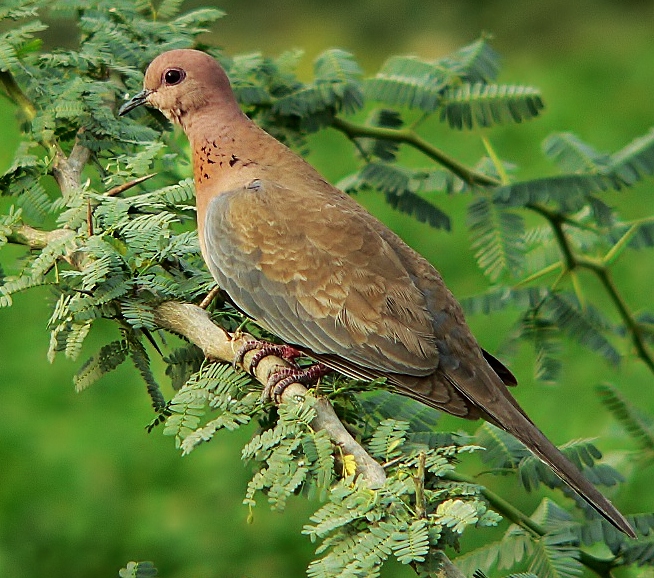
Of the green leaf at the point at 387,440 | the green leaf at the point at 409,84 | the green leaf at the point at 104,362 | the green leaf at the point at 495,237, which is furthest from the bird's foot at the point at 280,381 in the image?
the green leaf at the point at 409,84

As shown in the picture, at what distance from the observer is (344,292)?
104 inches

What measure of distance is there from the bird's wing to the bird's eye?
0.50 meters

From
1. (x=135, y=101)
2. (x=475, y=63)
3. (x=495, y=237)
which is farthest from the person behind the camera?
(x=475, y=63)

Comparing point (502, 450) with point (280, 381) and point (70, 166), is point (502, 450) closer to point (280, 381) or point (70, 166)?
point (280, 381)

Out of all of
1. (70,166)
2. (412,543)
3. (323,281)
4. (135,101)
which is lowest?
(412,543)

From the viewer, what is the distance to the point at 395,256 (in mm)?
2729

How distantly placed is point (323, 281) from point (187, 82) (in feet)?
2.61

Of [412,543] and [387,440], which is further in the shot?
[387,440]

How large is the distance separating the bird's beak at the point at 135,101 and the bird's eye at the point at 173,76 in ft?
0.19

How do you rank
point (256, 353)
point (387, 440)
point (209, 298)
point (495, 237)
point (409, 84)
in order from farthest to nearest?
point (409, 84), point (495, 237), point (209, 298), point (256, 353), point (387, 440)

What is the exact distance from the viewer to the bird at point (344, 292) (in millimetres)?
2545

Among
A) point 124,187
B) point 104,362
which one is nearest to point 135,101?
point 124,187

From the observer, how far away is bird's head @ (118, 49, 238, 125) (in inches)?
121

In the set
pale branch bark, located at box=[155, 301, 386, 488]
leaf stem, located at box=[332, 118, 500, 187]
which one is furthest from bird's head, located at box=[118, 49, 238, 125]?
pale branch bark, located at box=[155, 301, 386, 488]
